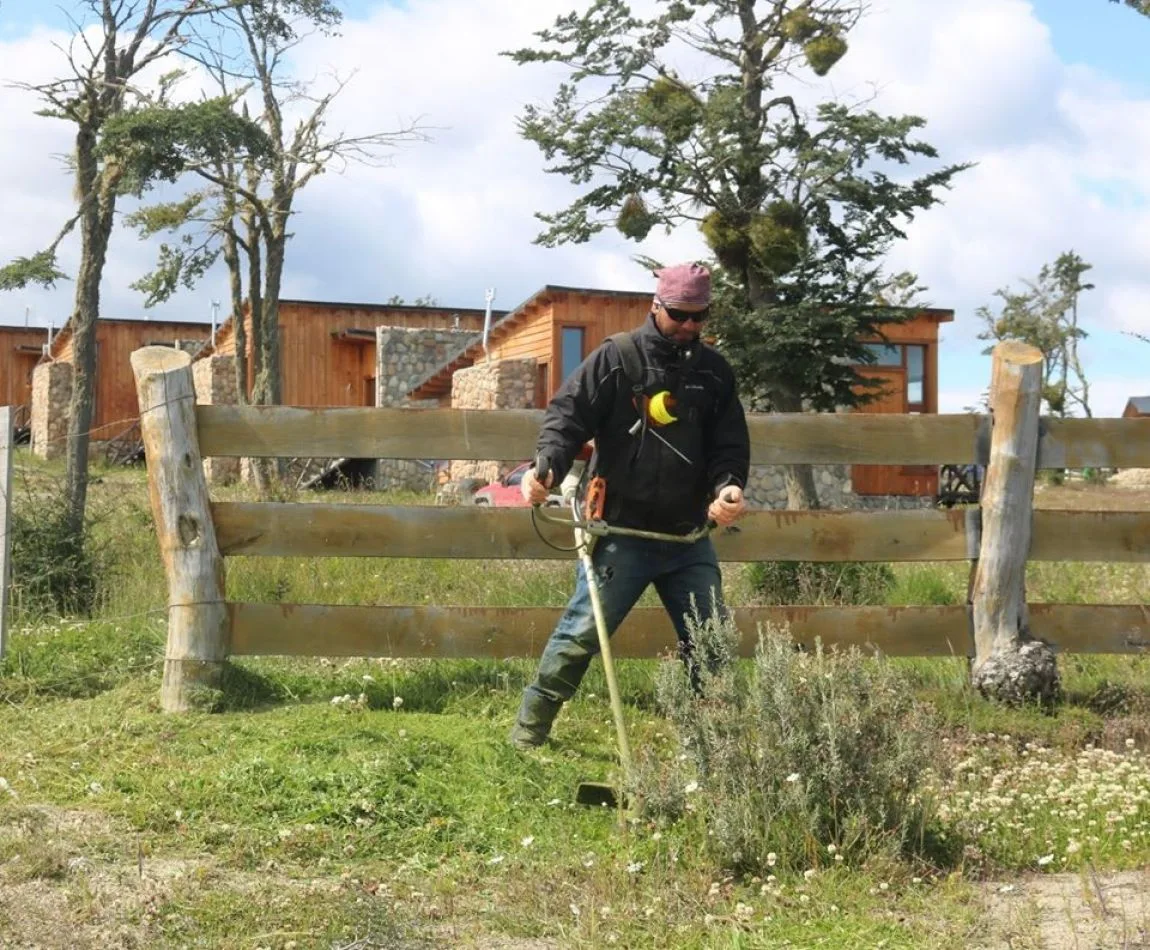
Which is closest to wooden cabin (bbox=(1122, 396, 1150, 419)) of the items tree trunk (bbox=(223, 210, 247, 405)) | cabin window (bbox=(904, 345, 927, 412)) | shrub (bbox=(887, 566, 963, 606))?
cabin window (bbox=(904, 345, 927, 412))

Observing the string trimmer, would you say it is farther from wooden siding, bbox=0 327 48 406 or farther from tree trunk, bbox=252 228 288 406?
wooden siding, bbox=0 327 48 406

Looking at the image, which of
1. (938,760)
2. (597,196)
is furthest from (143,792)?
(597,196)

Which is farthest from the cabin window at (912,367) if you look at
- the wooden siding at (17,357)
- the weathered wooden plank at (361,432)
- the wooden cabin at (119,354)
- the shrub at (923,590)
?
the wooden siding at (17,357)

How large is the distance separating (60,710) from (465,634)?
6.19ft

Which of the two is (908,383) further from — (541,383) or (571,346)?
(541,383)

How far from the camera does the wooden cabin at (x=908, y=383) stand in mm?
30016

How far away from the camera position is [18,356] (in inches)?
1789

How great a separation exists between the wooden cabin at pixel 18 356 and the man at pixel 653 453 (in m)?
43.0

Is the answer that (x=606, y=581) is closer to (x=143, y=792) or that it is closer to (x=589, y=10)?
(x=143, y=792)

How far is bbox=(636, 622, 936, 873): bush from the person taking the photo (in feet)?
14.4

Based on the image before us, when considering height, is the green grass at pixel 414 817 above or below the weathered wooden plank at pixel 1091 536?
below

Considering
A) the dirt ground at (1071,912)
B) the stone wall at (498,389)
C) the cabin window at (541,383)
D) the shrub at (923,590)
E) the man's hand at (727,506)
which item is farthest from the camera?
the cabin window at (541,383)

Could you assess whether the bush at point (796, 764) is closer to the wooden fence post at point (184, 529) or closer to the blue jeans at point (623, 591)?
the blue jeans at point (623, 591)

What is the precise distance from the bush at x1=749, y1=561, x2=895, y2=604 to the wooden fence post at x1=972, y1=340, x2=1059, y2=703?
6.56ft
